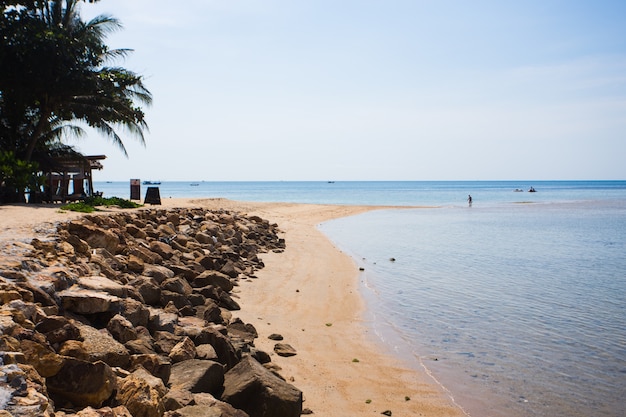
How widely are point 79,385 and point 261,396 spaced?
2113 millimetres

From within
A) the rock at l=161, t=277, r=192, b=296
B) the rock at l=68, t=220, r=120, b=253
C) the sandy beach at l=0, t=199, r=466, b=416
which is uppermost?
the rock at l=68, t=220, r=120, b=253

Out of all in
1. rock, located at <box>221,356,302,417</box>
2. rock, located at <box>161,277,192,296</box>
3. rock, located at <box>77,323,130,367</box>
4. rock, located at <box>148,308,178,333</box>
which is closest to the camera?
rock, located at <box>77,323,130,367</box>

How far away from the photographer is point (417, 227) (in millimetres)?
34156

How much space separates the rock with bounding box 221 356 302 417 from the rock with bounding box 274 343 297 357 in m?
2.35

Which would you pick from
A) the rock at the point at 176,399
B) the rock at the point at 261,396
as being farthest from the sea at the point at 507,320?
the rock at the point at 176,399

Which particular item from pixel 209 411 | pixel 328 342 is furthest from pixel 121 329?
pixel 328 342

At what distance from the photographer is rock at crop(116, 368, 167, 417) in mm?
4817

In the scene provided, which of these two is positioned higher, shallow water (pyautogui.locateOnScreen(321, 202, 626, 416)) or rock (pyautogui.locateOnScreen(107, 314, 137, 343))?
rock (pyautogui.locateOnScreen(107, 314, 137, 343))

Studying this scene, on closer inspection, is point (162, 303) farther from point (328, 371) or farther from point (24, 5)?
point (24, 5)

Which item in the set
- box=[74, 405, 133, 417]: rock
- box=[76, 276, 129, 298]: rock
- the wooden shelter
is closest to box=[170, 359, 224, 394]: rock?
box=[74, 405, 133, 417]: rock

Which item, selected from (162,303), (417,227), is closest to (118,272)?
(162,303)

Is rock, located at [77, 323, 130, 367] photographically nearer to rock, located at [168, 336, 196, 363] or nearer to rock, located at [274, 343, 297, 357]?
rock, located at [168, 336, 196, 363]

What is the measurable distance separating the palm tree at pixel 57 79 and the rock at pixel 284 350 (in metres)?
17.0

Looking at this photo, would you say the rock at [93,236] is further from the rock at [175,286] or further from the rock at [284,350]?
the rock at [284,350]
